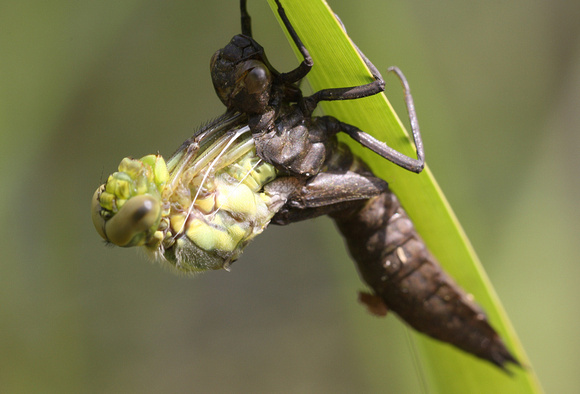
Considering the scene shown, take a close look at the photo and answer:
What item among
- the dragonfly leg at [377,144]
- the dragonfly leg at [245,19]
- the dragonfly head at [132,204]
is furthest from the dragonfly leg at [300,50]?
the dragonfly head at [132,204]

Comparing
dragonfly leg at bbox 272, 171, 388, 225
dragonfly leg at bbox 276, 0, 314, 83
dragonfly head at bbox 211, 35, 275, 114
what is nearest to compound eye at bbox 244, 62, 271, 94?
dragonfly head at bbox 211, 35, 275, 114

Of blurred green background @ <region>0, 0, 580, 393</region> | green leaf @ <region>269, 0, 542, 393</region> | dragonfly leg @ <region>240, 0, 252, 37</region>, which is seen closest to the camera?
green leaf @ <region>269, 0, 542, 393</region>

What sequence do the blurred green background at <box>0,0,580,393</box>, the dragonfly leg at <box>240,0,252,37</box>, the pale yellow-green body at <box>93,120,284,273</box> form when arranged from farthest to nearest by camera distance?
1. the blurred green background at <box>0,0,580,393</box>
2. the dragonfly leg at <box>240,0,252,37</box>
3. the pale yellow-green body at <box>93,120,284,273</box>

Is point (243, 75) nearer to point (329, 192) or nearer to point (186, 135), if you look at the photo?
point (329, 192)

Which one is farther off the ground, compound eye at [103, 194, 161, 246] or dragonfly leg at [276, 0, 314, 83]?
dragonfly leg at [276, 0, 314, 83]

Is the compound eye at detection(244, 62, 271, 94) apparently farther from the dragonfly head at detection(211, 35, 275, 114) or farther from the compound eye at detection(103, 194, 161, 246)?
the compound eye at detection(103, 194, 161, 246)

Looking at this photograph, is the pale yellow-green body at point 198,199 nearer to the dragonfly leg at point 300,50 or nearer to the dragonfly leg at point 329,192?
the dragonfly leg at point 329,192

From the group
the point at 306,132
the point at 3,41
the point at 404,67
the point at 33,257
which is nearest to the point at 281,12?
the point at 306,132

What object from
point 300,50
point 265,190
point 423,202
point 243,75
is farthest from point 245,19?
point 423,202
